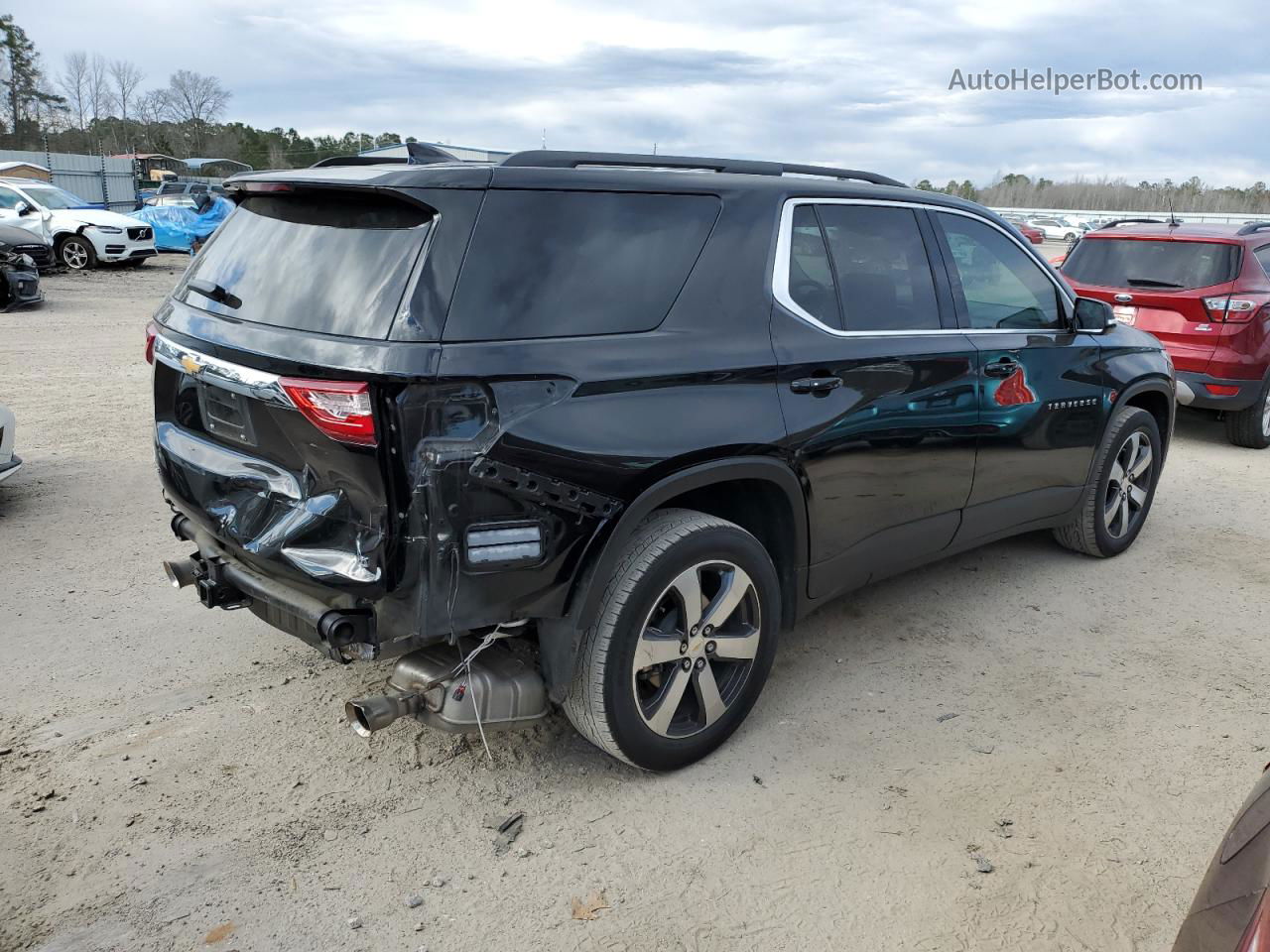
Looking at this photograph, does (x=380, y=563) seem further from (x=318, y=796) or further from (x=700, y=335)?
(x=700, y=335)

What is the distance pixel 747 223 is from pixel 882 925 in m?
2.17

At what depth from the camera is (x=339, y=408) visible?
8.49ft

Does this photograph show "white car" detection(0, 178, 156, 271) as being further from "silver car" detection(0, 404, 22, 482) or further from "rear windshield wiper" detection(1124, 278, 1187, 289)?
"rear windshield wiper" detection(1124, 278, 1187, 289)

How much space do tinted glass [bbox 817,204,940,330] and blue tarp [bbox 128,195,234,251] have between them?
23.0 m

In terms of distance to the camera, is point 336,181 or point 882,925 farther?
point 336,181

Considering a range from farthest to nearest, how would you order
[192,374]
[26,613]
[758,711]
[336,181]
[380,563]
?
[26,613] < [758,711] < [192,374] < [336,181] < [380,563]

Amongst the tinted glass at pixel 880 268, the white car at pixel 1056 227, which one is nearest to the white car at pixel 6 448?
the tinted glass at pixel 880 268

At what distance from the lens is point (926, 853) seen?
295 cm

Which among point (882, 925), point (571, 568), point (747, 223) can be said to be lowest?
point (882, 925)

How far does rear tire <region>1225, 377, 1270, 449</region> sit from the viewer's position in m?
8.08

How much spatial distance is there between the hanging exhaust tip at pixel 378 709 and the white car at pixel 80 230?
19.7m

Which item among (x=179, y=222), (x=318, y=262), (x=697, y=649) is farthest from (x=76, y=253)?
(x=697, y=649)

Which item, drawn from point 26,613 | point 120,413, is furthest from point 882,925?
point 120,413

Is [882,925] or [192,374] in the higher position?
[192,374]
